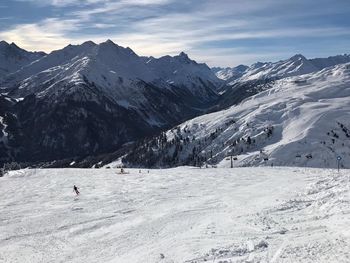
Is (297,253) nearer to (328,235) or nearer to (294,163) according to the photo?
(328,235)

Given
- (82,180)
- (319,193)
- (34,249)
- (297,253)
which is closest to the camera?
(297,253)

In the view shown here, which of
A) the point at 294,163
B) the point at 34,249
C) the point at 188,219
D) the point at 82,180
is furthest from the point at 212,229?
the point at 294,163

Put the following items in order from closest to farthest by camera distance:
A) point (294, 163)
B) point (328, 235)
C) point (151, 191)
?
point (328, 235)
point (151, 191)
point (294, 163)

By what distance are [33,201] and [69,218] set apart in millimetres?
12624

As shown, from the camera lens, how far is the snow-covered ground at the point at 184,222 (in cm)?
→ 2623

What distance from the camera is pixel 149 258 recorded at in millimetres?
26797

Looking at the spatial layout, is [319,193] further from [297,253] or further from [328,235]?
[297,253]

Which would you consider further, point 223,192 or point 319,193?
point 223,192

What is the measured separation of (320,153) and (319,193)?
155646mm

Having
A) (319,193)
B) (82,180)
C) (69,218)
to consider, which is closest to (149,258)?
(69,218)

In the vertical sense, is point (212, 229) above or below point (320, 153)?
above

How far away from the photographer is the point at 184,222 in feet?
115

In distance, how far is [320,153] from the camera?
618 ft

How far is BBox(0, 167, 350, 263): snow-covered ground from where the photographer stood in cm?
2623
